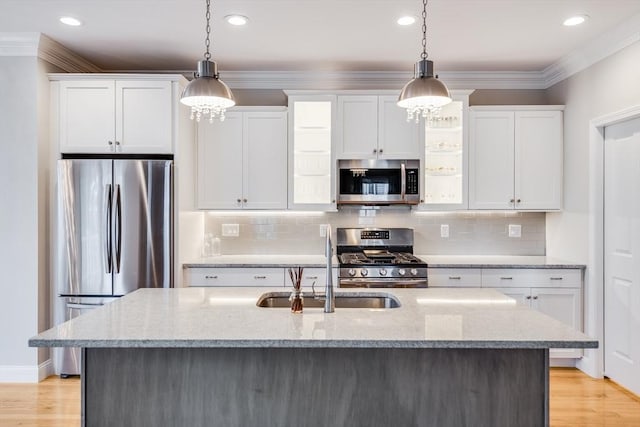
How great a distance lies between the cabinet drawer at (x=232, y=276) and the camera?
12.6ft

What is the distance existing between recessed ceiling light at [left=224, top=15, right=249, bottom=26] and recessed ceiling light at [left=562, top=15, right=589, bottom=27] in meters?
2.35

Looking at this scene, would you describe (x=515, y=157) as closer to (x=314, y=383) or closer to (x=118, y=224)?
(x=314, y=383)

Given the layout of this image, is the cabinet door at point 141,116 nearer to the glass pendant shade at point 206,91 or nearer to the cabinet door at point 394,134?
the glass pendant shade at point 206,91

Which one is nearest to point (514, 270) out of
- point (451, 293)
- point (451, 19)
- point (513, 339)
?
point (451, 293)

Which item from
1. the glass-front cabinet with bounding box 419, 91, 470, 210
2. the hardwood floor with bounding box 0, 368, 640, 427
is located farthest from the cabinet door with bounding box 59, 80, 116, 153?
the glass-front cabinet with bounding box 419, 91, 470, 210

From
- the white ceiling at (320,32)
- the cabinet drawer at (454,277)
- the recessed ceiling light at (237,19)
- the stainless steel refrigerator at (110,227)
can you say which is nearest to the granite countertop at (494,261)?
the cabinet drawer at (454,277)

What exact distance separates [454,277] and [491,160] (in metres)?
1.20

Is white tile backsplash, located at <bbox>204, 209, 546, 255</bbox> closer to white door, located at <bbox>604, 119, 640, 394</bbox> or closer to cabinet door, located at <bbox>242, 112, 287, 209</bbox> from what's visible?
cabinet door, located at <bbox>242, 112, 287, 209</bbox>

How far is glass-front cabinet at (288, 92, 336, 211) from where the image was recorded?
163 inches

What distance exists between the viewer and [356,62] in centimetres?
409

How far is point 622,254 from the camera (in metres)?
3.44

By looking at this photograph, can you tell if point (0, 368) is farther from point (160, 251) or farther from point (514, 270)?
point (514, 270)

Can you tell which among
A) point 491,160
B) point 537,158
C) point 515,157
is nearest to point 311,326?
point 491,160

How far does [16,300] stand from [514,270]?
4.19 meters
